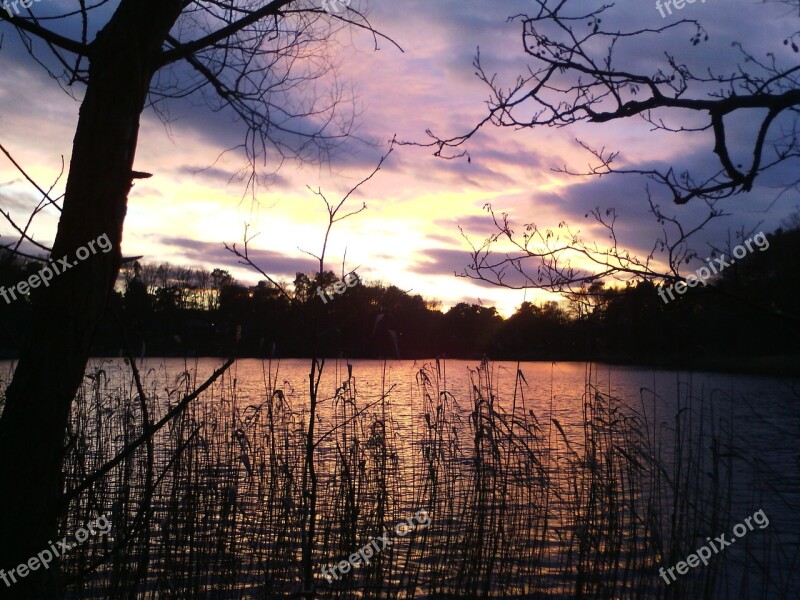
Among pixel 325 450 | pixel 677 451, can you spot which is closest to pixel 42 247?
pixel 677 451

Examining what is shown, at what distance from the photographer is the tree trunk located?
1.56 meters

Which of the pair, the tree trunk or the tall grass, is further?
the tall grass

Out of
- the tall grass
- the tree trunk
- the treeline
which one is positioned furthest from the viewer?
the tall grass

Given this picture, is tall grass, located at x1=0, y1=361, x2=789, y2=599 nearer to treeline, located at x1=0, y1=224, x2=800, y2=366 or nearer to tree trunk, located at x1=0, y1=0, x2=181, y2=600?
treeline, located at x1=0, y1=224, x2=800, y2=366

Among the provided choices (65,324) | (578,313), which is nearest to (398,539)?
(578,313)

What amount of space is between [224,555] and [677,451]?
3.79 metres

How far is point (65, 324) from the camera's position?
1587mm

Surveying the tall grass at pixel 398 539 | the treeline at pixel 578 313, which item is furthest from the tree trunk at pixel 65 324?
the tall grass at pixel 398 539

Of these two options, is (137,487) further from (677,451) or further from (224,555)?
(677,451)

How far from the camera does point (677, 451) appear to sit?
571 centimetres

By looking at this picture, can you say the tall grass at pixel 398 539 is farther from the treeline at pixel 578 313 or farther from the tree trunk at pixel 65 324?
the tree trunk at pixel 65 324

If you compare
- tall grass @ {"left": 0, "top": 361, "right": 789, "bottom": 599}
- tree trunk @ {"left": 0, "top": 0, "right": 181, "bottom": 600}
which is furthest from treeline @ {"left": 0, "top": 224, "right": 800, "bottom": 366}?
tall grass @ {"left": 0, "top": 361, "right": 789, "bottom": 599}

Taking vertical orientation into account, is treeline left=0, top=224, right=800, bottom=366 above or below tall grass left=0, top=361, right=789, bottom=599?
above

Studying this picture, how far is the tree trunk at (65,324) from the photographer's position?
1560mm
